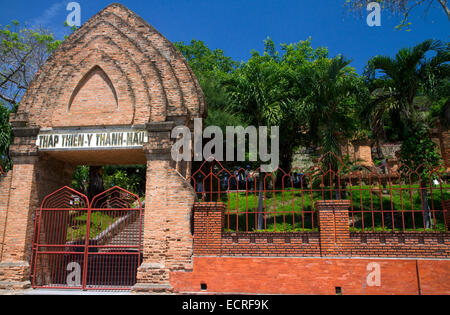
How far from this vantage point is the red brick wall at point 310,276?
8.17 metres

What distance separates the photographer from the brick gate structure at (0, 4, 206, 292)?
31.4 ft

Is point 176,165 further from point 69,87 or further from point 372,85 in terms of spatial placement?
point 372,85

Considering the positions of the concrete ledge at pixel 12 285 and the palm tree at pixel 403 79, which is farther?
the palm tree at pixel 403 79

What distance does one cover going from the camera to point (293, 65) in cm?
2898

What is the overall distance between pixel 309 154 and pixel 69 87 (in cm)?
2595

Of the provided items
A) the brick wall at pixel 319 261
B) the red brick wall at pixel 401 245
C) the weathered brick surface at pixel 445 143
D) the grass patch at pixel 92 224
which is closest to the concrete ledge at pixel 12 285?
the grass patch at pixel 92 224

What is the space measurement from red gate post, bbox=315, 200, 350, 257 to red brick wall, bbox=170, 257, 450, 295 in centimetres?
24

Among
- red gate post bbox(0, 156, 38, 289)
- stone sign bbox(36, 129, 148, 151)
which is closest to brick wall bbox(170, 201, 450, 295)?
stone sign bbox(36, 129, 148, 151)

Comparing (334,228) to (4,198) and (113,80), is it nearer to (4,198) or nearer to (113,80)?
(113,80)

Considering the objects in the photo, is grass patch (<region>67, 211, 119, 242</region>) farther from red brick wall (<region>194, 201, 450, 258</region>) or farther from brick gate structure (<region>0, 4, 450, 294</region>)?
red brick wall (<region>194, 201, 450, 258</region>)

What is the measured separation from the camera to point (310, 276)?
8.51 metres

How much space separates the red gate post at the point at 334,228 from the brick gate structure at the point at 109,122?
3435 millimetres

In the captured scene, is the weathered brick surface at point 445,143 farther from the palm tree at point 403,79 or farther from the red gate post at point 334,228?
the red gate post at point 334,228

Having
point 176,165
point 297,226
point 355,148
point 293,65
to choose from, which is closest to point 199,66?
point 293,65
